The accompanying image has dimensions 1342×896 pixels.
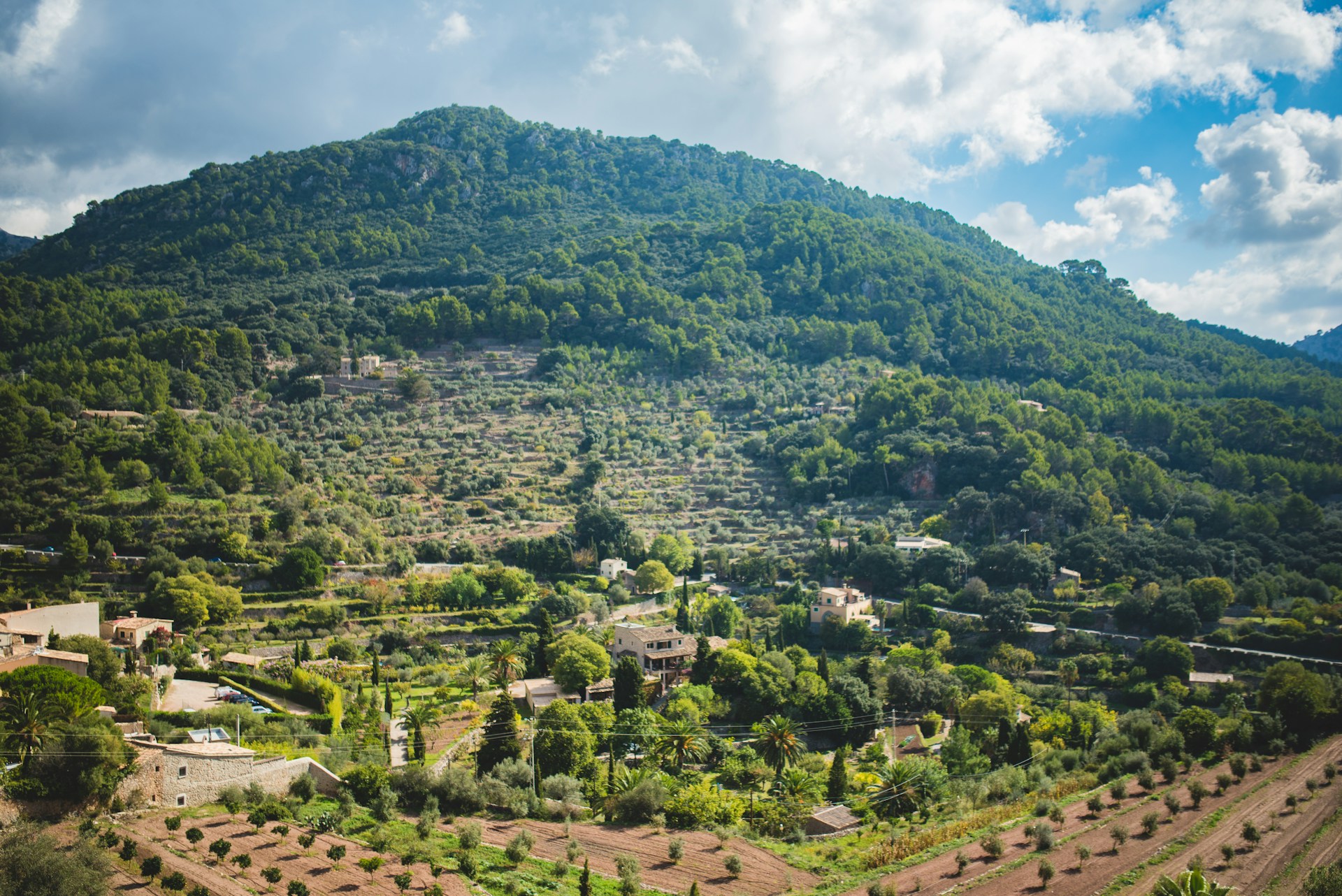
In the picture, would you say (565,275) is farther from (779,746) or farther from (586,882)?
(586,882)

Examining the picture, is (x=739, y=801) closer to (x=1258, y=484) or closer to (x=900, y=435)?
(x=900, y=435)

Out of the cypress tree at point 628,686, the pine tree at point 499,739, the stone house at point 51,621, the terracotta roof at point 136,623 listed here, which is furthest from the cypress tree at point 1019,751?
the stone house at point 51,621

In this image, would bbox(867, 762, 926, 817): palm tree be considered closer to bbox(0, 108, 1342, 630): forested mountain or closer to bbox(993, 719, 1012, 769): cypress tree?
bbox(993, 719, 1012, 769): cypress tree

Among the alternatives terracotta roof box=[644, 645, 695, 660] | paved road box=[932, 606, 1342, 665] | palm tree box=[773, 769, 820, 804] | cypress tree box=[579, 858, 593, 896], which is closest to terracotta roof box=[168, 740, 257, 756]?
cypress tree box=[579, 858, 593, 896]

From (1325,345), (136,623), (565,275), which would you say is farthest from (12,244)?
(1325,345)

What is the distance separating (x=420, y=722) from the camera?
2344 cm

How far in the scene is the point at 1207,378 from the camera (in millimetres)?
69812

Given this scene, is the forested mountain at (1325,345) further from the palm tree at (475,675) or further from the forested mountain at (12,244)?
the forested mountain at (12,244)

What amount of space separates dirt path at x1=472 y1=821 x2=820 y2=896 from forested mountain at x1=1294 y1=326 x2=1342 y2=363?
116 meters

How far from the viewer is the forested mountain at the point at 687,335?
4650 centimetres

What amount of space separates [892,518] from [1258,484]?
19387mm

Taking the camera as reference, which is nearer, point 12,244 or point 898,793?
point 898,793

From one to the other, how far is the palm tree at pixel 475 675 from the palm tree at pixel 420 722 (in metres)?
2.64

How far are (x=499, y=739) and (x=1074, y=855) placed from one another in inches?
482
